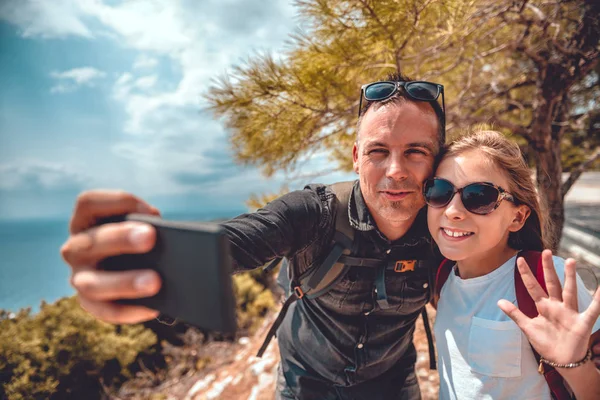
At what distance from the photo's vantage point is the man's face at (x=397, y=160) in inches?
49.6

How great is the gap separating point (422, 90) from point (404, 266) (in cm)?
77

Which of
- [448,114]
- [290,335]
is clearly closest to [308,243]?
[290,335]

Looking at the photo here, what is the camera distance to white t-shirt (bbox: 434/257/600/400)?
1003 millimetres

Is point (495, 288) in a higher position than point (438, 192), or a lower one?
lower

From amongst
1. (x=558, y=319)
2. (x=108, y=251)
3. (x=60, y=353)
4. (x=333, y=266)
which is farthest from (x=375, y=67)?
(x=60, y=353)

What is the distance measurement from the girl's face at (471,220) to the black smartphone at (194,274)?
96 cm

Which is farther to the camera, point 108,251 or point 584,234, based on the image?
point 584,234

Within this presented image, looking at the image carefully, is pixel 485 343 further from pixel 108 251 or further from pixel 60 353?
pixel 60 353

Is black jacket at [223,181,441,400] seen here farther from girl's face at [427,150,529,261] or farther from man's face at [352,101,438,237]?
girl's face at [427,150,529,261]

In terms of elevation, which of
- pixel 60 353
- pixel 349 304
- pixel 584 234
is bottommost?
pixel 60 353

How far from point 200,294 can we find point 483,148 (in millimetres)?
1159

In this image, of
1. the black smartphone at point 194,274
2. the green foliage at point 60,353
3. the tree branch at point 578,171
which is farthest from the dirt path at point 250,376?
the black smartphone at point 194,274

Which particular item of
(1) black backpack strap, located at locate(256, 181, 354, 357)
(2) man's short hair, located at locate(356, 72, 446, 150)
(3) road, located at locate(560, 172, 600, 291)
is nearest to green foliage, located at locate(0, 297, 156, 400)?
(1) black backpack strap, located at locate(256, 181, 354, 357)

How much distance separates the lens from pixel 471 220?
3.73ft
